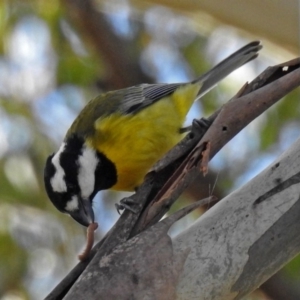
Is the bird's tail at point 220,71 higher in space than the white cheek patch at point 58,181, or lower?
Result: higher

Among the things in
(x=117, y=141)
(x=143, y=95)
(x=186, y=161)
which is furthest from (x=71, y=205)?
(x=186, y=161)

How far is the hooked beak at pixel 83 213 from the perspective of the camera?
209 centimetres

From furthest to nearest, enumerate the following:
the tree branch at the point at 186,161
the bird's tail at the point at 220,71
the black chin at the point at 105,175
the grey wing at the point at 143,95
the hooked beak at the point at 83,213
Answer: the bird's tail at the point at 220,71 → the grey wing at the point at 143,95 → the black chin at the point at 105,175 → the hooked beak at the point at 83,213 → the tree branch at the point at 186,161

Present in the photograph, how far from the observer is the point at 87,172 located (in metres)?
2.23

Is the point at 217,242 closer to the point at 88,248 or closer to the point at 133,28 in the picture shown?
the point at 88,248

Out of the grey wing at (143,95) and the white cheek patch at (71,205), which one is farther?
→ the grey wing at (143,95)

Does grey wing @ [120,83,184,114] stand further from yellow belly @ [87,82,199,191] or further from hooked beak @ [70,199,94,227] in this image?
hooked beak @ [70,199,94,227]

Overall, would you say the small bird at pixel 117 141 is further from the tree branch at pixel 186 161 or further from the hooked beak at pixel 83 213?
the tree branch at pixel 186 161

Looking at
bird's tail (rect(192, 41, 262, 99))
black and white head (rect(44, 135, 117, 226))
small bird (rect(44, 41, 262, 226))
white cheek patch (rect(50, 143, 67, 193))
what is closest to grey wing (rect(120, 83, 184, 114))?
small bird (rect(44, 41, 262, 226))

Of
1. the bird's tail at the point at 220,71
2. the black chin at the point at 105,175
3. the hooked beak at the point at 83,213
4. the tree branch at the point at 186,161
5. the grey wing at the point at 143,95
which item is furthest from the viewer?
the bird's tail at the point at 220,71

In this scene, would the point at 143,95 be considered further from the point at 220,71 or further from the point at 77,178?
the point at 77,178

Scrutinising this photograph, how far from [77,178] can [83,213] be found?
0.15m

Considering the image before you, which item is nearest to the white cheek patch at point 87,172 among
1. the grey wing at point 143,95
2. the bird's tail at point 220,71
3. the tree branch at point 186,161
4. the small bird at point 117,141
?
the small bird at point 117,141

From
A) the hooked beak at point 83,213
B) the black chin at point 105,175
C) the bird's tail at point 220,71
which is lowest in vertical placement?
the hooked beak at point 83,213
